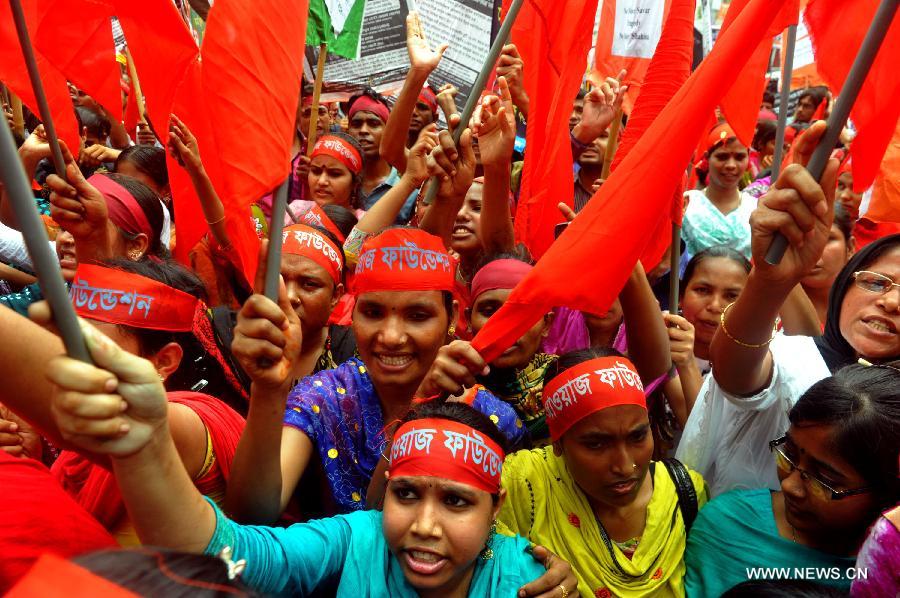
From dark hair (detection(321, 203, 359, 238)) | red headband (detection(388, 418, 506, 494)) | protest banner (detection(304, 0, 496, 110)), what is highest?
protest banner (detection(304, 0, 496, 110))

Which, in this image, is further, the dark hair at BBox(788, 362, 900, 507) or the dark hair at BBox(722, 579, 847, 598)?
the dark hair at BBox(788, 362, 900, 507)

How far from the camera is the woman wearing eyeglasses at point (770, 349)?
75.2 inches

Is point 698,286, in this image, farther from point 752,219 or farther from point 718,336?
point 752,219

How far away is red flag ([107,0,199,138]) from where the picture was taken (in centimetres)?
221

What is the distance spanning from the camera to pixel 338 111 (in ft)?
30.3

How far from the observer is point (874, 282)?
249 centimetres

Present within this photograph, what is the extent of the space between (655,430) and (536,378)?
57 cm

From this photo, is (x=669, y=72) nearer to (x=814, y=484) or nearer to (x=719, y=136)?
(x=814, y=484)

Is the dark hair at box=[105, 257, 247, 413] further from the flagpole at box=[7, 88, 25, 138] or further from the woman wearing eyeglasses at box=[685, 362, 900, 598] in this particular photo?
the flagpole at box=[7, 88, 25, 138]

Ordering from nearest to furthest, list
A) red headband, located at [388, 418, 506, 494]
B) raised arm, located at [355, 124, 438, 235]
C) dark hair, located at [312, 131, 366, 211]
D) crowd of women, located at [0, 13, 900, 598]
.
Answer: crowd of women, located at [0, 13, 900, 598] → red headband, located at [388, 418, 506, 494] → raised arm, located at [355, 124, 438, 235] → dark hair, located at [312, 131, 366, 211]

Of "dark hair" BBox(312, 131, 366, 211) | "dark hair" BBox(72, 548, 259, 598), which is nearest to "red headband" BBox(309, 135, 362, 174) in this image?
"dark hair" BBox(312, 131, 366, 211)

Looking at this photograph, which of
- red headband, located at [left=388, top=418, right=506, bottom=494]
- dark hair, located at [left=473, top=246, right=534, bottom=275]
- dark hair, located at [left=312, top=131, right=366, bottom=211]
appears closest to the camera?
red headband, located at [left=388, top=418, right=506, bottom=494]

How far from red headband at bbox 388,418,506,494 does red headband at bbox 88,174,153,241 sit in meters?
1.83

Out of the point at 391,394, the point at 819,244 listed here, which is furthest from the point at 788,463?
the point at 391,394
